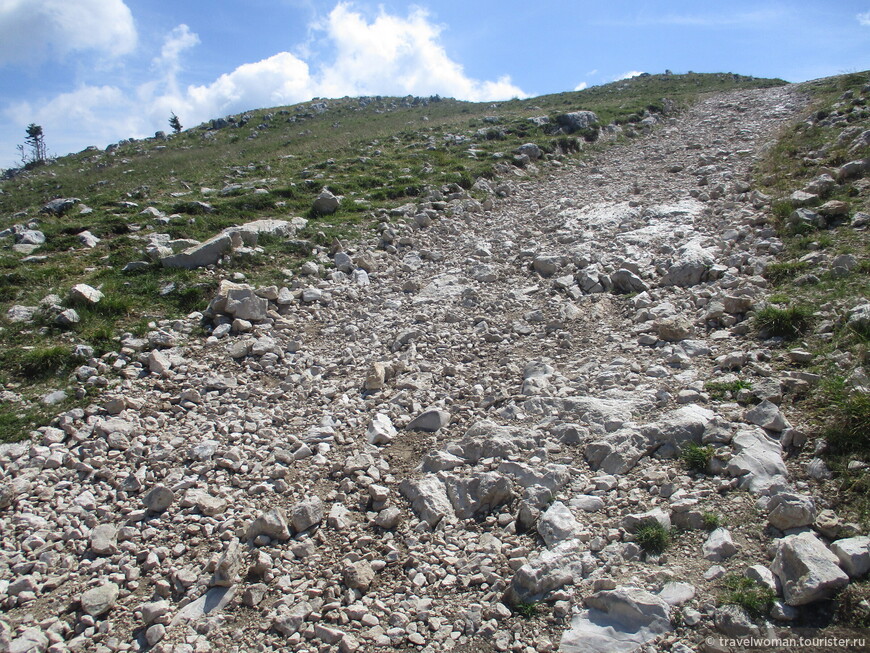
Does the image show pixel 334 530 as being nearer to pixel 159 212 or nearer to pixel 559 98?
pixel 159 212

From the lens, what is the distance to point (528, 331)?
8.31m

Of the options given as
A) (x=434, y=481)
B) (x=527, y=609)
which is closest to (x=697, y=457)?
(x=527, y=609)

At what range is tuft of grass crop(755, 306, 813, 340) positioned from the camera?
6285mm

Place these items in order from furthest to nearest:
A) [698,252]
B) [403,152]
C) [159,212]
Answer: [403,152] < [159,212] < [698,252]

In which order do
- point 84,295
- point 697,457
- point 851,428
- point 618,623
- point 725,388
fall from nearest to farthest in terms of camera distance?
point 618,623
point 851,428
point 697,457
point 725,388
point 84,295

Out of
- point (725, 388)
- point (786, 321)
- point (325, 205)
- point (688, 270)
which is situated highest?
point (325, 205)

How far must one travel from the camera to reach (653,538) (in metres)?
4.01

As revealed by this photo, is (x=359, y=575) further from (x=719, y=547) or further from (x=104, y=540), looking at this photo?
(x=719, y=547)

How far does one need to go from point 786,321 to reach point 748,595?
4.29 meters

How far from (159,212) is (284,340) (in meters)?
8.11

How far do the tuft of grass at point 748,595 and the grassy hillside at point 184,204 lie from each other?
784 centimetres

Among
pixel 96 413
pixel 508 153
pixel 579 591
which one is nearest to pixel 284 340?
pixel 96 413

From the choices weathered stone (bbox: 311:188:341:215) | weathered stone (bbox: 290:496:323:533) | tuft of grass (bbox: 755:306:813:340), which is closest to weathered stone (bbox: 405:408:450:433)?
weathered stone (bbox: 290:496:323:533)

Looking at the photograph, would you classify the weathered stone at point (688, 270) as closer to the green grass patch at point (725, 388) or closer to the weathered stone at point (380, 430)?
the green grass patch at point (725, 388)
